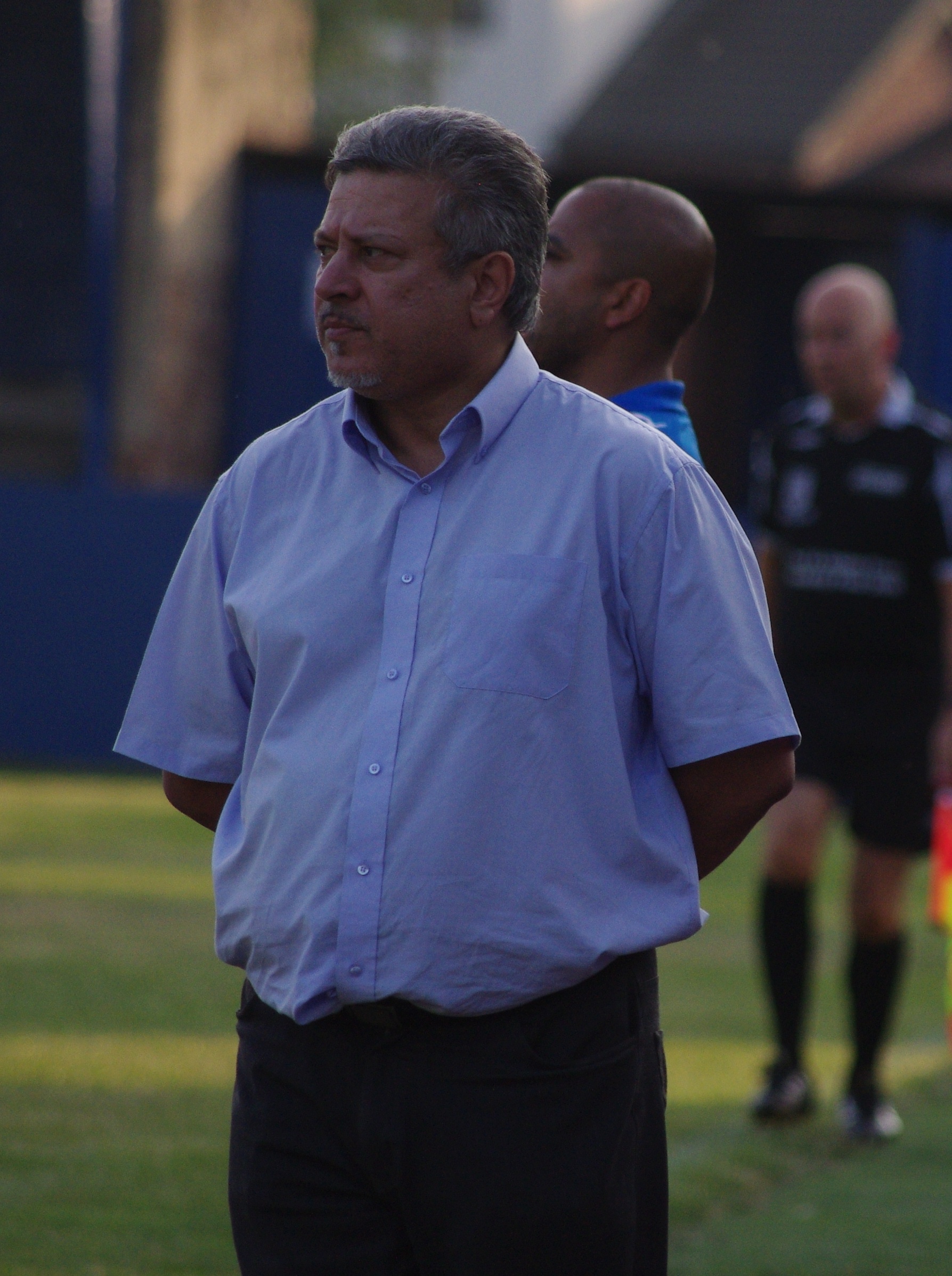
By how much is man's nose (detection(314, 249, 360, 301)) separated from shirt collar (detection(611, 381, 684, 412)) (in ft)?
2.12

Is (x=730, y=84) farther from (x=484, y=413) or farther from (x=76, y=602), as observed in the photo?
(x=484, y=413)

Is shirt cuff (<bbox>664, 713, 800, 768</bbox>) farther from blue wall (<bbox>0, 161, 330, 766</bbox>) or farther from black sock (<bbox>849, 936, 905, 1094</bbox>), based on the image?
blue wall (<bbox>0, 161, 330, 766</bbox>)

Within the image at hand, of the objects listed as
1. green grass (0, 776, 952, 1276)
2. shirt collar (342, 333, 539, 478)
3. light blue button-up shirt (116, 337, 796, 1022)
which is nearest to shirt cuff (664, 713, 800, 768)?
light blue button-up shirt (116, 337, 796, 1022)

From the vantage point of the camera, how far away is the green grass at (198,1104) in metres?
4.48

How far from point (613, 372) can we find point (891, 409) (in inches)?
129

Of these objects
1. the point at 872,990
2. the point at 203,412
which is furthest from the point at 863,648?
the point at 203,412

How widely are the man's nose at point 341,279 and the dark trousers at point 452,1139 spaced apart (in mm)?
855

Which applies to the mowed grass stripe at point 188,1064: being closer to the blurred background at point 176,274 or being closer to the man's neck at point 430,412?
the man's neck at point 430,412

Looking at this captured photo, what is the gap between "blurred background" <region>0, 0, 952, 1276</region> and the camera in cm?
497

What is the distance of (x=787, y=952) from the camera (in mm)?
5859

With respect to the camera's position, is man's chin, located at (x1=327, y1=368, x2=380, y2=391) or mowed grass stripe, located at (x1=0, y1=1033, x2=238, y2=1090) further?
mowed grass stripe, located at (x1=0, y1=1033, x2=238, y2=1090)

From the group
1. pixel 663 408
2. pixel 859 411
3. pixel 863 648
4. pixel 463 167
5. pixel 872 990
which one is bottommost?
pixel 872 990

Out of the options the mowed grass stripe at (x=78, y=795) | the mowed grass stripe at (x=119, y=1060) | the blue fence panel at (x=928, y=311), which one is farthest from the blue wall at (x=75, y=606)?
the mowed grass stripe at (x=119, y=1060)

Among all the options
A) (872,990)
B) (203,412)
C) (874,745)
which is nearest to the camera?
(872,990)
